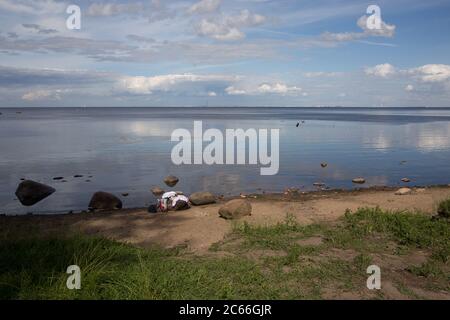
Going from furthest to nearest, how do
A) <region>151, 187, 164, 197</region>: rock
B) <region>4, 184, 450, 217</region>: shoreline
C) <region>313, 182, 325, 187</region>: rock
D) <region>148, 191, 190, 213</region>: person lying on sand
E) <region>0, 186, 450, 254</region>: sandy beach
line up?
<region>313, 182, 325, 187</region>: rock → <region>151, 187, 164, 197</region>: rock → <region>4, 184, 450, 217</region>: shoreline → <region>148, 191, 190, 213</region>: person lying on sand → <region>0, 186, 450, 254</region>: sandy beach

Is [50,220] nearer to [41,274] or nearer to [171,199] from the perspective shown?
[171,199]

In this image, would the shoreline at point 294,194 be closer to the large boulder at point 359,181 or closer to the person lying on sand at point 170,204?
the large boulder at point 359,181

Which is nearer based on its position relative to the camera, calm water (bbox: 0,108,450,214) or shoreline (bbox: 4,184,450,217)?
shoreline (bbox: 4,184,450,217)

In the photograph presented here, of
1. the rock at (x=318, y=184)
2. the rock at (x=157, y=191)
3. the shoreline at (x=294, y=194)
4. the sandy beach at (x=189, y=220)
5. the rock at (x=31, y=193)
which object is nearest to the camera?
the sandy beach at (x=189, y=220)

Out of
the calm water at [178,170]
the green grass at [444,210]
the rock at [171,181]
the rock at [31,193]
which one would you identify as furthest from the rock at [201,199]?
the green grass at [444,210]

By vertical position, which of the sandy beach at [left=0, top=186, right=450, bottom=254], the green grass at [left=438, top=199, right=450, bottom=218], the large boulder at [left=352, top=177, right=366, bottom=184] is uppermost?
the green grass at [left=438, top=199, right=450, bottom=218]

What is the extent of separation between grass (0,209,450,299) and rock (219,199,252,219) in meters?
2.63

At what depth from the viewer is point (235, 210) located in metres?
13.3

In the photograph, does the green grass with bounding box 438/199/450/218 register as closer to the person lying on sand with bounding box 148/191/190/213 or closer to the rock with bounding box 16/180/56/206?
the person lying on sand with bounding box 148/191/190/213

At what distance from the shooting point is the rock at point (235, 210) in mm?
13312

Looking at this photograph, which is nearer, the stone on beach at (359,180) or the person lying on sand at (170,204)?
the person lying on sand at (170,204)

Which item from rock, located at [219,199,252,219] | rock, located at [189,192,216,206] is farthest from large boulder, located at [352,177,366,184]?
rock, located at [219,199,252,219]

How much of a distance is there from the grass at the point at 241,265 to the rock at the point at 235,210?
8.63 ft

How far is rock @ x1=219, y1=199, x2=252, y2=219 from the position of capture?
13.3 meters
